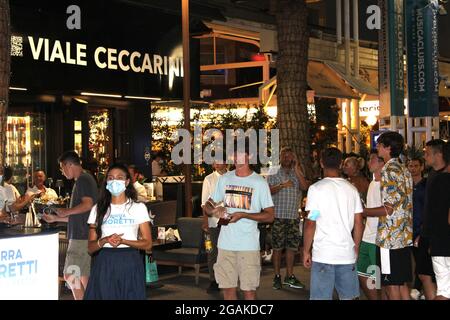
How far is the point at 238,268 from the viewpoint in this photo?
9180mm

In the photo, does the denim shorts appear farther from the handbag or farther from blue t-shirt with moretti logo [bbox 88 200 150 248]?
the handbag

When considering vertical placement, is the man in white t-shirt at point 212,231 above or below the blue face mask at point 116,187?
below

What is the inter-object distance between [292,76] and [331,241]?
8.36 metres

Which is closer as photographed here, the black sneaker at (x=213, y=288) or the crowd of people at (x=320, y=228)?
the crowd of people at (x=320, y=228)

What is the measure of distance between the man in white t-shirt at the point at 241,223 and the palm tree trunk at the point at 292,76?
6.87m

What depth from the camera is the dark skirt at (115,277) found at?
7566mm

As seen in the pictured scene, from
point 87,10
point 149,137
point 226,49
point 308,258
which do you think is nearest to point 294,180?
point 308,258

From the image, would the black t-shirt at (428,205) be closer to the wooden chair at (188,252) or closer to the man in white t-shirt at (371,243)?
the man in white t-shirt at (371,243)

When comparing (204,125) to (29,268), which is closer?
(29,268)

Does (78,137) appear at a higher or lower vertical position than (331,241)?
higher

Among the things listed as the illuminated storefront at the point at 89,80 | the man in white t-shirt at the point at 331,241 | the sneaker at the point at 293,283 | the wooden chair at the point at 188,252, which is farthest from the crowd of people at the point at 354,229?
the illuminated storefront at the point at 89,80

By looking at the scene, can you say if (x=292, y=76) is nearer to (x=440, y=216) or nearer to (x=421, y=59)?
(x=421, y=59)

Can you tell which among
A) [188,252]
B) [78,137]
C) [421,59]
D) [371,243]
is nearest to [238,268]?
[371,243]
